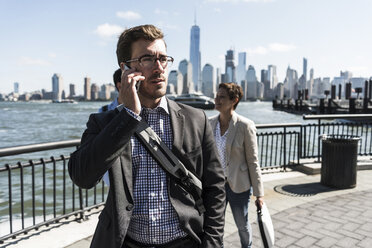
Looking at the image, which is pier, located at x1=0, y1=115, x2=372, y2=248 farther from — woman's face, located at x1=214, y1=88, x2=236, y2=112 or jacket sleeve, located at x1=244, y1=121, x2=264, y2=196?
woman's face, located at x1=214, y1=88, x2=236, y2=112

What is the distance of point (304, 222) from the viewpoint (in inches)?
174

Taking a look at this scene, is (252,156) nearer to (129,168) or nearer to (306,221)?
(129,168)

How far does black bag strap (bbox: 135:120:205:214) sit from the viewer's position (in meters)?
1.50

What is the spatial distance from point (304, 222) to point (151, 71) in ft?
12.3

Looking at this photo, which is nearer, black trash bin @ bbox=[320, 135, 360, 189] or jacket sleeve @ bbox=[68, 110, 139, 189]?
jacket sleeve @ bbox=[68, 110, 139, 189]

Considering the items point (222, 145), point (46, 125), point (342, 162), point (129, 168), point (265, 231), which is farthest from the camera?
point (46, 125)

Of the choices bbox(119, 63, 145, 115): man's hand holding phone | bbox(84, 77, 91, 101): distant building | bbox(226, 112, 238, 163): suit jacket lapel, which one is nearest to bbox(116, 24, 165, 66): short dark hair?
bbox(119, 63, 145, 115): man's hand holding phone

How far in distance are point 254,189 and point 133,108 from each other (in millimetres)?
1888

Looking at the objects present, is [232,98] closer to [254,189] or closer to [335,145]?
[254,189]

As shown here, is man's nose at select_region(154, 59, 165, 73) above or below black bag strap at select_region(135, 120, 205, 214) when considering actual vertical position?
above

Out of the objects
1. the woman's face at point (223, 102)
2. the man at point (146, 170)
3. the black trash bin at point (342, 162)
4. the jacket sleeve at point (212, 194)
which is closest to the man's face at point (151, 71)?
the man at point (146, 170)

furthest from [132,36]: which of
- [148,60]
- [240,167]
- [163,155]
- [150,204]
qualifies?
[240,167]

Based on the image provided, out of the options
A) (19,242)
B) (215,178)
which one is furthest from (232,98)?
(19,242)

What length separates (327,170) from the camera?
20.3 feet
